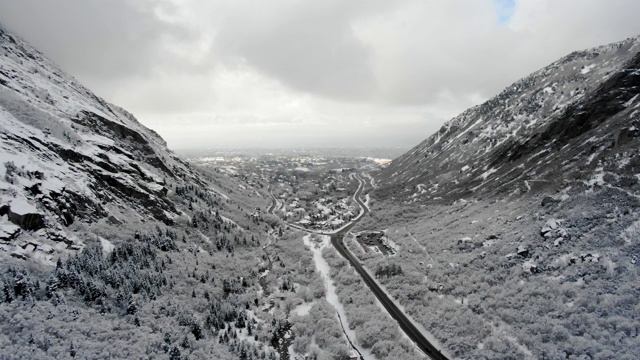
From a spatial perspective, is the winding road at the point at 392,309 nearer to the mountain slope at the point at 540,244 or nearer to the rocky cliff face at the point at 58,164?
the mountain slope at the point at 540,244

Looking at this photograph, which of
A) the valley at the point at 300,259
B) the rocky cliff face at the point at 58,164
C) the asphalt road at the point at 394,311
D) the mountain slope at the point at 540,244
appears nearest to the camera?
the valley at the point at 300,259

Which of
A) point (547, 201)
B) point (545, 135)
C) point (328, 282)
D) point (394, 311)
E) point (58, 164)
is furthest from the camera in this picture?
point (545, 135)

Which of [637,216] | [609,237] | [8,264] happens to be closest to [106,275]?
[8,264]

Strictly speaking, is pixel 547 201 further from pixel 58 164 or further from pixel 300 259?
pixel 58 164

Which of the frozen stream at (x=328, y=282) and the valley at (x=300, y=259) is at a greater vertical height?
the valley at (x=300, y=259)

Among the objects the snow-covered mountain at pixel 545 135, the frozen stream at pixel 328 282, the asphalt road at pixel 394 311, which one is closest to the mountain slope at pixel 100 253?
the frozen stream at pixel 328 282

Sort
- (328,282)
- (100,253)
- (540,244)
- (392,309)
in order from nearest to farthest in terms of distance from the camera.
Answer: (100,253) < (540,244) < (392,309) < (328,282)


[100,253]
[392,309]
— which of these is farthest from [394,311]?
[100,253]
